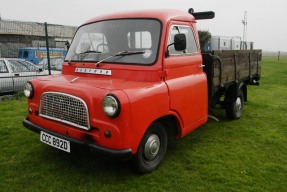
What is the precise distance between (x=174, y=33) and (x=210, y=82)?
1324 mm

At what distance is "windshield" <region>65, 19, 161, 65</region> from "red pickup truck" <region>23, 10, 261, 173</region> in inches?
0.5

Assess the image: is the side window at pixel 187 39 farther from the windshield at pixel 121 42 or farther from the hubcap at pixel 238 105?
the hubcap at pixel 238 105

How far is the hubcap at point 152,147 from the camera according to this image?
11.9 ft

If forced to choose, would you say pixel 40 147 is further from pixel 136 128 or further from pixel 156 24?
pixel 156 24

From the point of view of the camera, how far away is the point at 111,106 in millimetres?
3064

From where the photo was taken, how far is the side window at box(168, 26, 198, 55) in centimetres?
403

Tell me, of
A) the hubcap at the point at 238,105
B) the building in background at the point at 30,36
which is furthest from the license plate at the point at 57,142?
the building in background at the point at 30,36

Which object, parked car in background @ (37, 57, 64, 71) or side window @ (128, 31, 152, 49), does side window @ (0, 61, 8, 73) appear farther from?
side window @ (128, 31, 152, 49)

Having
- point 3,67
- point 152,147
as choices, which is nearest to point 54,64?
point 3,67

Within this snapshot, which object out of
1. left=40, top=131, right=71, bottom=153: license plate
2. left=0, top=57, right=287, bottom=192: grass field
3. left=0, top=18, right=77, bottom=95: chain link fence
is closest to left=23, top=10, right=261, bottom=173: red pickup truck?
left=40, top=131, right=71, bottom=153: license plate

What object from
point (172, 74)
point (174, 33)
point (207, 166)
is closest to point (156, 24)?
point (174, 33)

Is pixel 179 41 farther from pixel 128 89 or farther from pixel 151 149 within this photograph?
pixel 151 149

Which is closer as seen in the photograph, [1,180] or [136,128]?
[136,128]

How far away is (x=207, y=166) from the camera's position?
4055 millimetres
